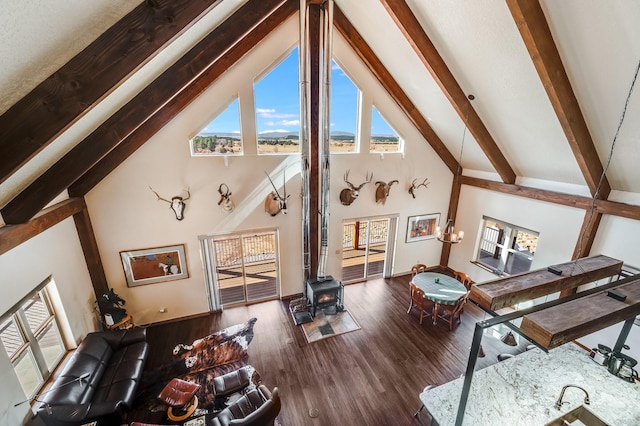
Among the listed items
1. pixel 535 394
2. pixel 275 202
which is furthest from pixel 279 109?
pixel 535 394

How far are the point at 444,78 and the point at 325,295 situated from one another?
5.12 m

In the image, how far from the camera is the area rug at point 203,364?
4496 millimetres

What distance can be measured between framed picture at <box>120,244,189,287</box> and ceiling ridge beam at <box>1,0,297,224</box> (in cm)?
225

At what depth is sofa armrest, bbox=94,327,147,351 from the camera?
488 cm

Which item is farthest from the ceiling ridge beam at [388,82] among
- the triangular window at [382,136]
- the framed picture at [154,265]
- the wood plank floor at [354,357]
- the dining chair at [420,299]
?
the framed picture at [154,265]

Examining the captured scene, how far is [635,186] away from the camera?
457 cm

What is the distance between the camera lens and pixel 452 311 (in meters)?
5.92

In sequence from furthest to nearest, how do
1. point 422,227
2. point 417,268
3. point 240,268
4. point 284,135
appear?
point 422,227 < point 240,268 < point 417,268 < point 284,135

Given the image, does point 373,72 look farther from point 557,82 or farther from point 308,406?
point 308,406

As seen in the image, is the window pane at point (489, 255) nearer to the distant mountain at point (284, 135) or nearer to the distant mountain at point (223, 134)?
the distant mountain at point (284, 135)

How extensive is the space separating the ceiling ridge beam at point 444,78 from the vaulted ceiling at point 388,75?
0.08 feet

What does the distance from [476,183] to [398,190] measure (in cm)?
212

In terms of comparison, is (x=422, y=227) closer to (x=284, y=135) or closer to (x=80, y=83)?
(x=284, y=135)

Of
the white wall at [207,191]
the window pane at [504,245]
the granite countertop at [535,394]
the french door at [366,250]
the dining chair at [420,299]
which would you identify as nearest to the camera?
the granite countertop at [535,394]
